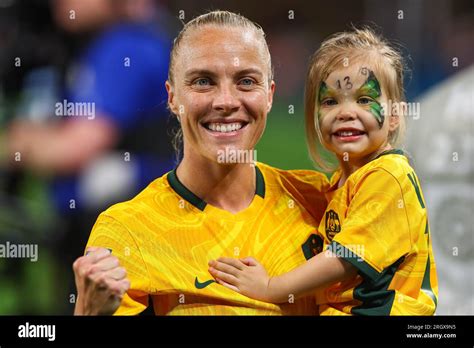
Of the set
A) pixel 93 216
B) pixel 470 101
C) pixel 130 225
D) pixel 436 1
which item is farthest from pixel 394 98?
pixel 470 101

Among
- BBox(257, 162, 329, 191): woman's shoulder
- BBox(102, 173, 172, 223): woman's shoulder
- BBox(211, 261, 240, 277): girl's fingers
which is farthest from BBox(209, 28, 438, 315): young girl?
BBox(102, 173, 172, 223): woman's shoulder

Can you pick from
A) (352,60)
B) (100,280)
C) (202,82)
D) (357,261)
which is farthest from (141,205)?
(352,60)

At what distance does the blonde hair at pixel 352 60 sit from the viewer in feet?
6.60

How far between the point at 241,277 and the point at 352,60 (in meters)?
0.64

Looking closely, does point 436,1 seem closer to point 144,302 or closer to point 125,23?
point 125,23

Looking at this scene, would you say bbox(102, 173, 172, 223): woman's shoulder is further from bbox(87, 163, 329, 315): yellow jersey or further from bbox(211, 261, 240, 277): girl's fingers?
bbox(211, 261, 240, 277): girl's fingers

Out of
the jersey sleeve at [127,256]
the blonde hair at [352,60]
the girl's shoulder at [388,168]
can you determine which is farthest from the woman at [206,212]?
the girl's shoulder at [388,168]

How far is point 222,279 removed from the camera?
1916mm

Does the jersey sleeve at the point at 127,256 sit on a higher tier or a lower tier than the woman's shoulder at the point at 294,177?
lower

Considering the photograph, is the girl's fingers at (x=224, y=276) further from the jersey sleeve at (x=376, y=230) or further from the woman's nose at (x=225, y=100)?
the woman's nose at (x=225, y=100)

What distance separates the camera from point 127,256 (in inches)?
74.7

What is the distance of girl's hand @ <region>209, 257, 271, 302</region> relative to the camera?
1.91 metres

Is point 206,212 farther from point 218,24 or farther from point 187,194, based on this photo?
point 218,24
